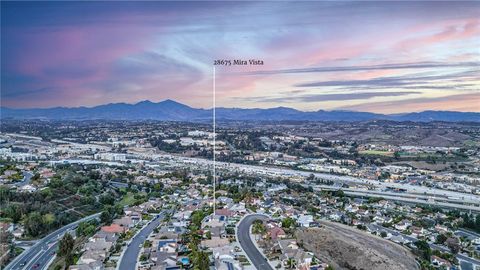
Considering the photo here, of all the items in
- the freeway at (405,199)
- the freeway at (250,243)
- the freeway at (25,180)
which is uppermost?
the freeway at (25,180)

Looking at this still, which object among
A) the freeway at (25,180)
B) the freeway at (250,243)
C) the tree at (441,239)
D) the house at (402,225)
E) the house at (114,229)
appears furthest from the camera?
the freeway at (25,180)

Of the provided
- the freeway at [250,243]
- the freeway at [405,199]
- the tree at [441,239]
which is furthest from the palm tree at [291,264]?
the freeway at [405,199]

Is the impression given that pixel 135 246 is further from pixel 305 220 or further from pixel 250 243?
pixel 305 220

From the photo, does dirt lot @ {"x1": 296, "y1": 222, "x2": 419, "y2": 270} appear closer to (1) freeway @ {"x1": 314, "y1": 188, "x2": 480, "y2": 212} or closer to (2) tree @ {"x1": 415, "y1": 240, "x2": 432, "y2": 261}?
(2) tree @ {"x1": 415, "y1": 240, "x2": 432, "y2": 261}

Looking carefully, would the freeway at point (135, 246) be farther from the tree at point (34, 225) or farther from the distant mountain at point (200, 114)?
the distant mountain at point (200, 114)

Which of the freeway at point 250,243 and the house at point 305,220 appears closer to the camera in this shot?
the freeway at point 250,243

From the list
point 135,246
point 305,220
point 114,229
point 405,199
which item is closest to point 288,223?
point 305,220
